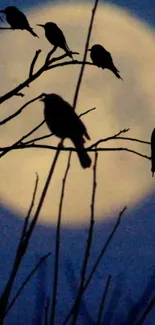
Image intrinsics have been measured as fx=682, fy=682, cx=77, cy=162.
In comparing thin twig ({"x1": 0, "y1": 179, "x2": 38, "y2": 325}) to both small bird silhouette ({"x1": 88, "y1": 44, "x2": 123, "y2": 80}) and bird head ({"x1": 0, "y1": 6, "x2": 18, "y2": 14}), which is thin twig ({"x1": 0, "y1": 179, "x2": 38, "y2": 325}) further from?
small bird silhouette ({"x1": 88, "y1": 44, "x2": 123, "y2": 80})

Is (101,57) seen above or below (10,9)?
above

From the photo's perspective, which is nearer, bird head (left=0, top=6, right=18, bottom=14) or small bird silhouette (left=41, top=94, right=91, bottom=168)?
bird head (left=0, top=6, right=18, bottom=14)

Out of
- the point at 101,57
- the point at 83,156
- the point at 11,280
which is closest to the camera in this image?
the point at 11,280

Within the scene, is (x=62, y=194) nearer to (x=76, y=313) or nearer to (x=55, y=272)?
(x=55, y=272)

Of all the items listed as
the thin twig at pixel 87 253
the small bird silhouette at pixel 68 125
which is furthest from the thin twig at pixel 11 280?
the small bird silhouette at pixel 68 125

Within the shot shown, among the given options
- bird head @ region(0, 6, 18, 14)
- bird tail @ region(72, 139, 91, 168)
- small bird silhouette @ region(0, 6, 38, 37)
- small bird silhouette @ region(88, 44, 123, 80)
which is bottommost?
bird tail @ region(72, 139, 91, 168)

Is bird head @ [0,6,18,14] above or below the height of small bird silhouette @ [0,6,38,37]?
above

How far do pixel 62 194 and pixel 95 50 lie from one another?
1589 mm

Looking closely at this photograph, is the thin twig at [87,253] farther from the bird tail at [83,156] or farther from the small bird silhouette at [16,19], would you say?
the small bird silhouette at [16,19]

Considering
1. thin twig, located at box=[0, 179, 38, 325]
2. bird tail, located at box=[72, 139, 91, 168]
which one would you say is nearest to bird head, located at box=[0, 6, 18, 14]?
bird tail, located at box=[72, 139, 91, 168]

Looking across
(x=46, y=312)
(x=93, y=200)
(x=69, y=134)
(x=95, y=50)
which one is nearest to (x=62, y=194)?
(x=93, y=200)

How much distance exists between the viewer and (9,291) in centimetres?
226

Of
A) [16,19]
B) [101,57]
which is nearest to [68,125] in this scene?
[101,57]

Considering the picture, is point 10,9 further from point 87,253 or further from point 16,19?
point 87,253
